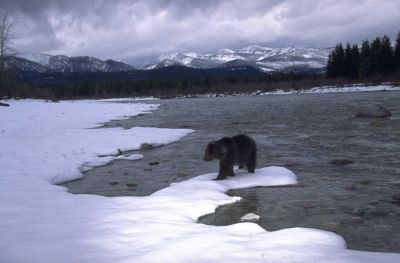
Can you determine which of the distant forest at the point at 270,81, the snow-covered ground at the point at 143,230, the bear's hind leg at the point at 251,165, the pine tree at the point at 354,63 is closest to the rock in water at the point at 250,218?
the snow-covered ground at the point at 143,230

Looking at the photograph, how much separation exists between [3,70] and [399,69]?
6603cm

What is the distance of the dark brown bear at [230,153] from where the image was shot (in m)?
10.4

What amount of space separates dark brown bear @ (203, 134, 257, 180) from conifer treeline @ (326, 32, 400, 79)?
77085 mm

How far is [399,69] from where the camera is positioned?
78125 mm

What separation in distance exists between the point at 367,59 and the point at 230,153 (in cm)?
7850

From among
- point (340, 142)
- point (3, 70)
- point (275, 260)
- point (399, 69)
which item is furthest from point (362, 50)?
point (275, 260)

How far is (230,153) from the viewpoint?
1056 cm

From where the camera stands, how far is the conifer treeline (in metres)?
80.6

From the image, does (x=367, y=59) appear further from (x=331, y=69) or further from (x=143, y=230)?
(x=143, y=230)

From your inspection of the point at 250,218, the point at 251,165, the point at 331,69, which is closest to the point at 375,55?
the point at 331,69

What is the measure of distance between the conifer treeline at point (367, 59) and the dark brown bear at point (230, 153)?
7709cm

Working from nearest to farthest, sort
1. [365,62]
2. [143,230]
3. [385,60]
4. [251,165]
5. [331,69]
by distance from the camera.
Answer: [143,230] → [251,165] → [385,60] → [365,62] → [331,69]

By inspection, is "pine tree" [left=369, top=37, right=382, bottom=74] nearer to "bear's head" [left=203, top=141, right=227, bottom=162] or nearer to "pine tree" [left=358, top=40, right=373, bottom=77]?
"pine tree" [left=358, top=40, right=373, bottom=77]

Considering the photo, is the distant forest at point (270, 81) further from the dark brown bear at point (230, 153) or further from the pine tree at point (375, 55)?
the dark brown bear at point (230, 153)
